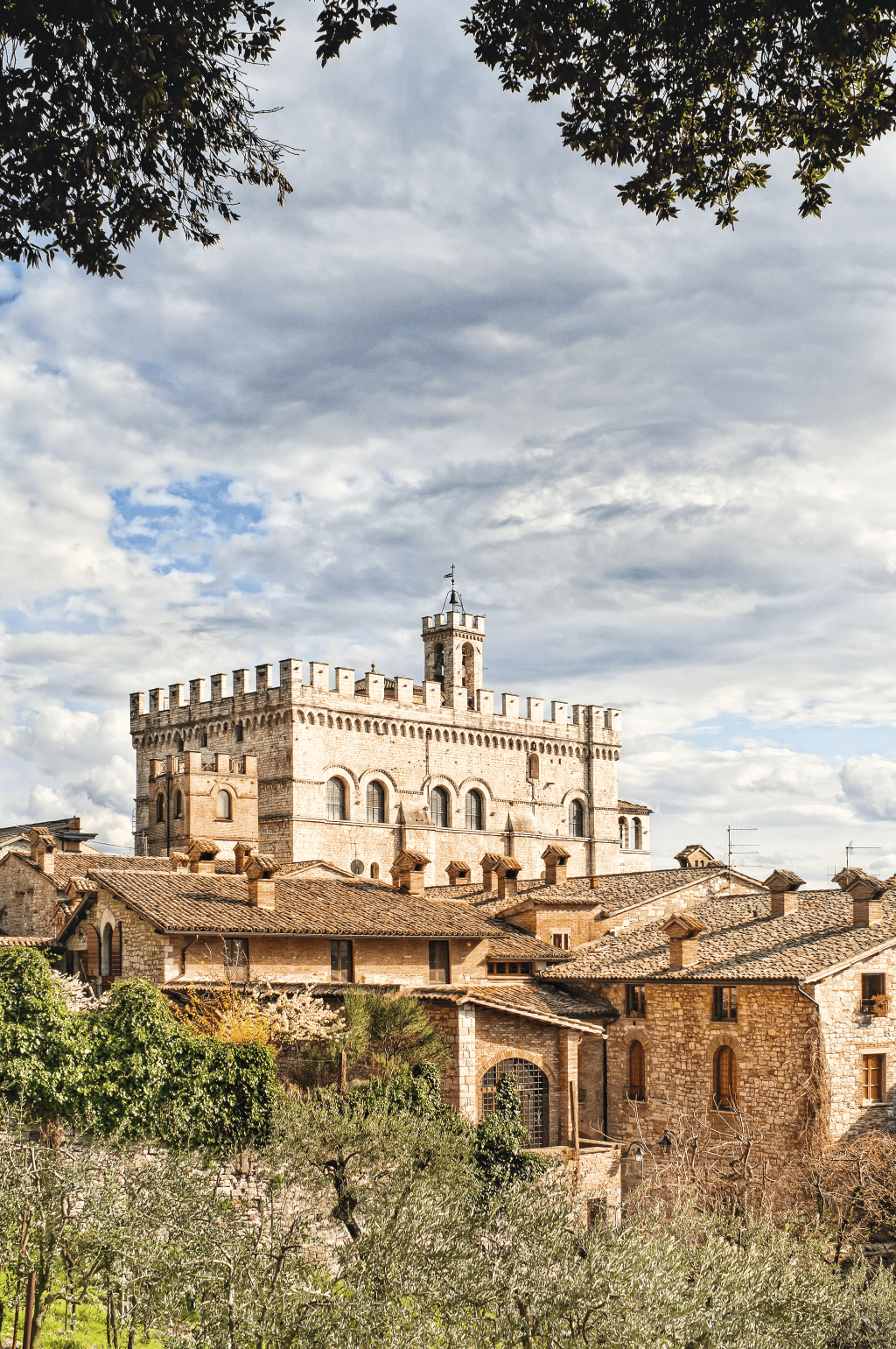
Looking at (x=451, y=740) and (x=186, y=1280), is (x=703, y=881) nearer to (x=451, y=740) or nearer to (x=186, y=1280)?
(x=451, y=740)

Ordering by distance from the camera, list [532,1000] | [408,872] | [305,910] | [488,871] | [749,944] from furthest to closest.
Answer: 1. [488,871]
2. [408,872]
3. [749,944]
4. [532,1000]
5. [305,910]

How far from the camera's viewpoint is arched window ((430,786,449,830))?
5331 cm

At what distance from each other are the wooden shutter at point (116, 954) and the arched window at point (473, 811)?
26.7 metres

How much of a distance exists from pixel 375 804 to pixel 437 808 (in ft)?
11.2

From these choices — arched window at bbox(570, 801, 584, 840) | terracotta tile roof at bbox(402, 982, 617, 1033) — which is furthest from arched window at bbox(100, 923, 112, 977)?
arched window at bbox(570, 801, 584, 840)

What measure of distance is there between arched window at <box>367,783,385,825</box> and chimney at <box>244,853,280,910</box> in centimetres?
2035

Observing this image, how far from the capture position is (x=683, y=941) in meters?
31.7

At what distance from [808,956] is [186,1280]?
737 inches

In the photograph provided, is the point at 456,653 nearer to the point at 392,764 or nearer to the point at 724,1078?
the point at 392,764

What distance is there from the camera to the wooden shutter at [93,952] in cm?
2964

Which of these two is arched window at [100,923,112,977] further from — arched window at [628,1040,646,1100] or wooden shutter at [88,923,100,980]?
arched window at [628,1040,646,1100]

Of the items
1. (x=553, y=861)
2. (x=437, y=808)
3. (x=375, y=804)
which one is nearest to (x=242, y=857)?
(x=553, y=861)

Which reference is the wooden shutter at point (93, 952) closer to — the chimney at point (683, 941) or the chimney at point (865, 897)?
the chimney at point (683, 941)

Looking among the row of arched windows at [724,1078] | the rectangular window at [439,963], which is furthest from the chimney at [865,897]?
the rectangular window at [439,963]
